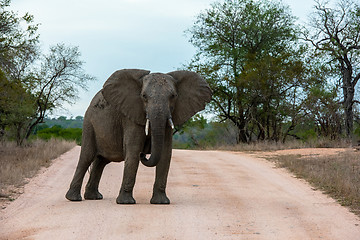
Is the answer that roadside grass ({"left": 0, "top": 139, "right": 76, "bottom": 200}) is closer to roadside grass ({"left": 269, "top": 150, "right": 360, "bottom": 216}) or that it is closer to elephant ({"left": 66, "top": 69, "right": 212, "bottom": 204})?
elephant ({"left": 66, "top": 69, "right": 212, "bottom": 204})

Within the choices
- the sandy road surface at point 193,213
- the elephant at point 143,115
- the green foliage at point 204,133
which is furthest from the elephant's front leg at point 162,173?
the green foliage at point 204,133

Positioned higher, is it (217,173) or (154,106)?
(154,106)

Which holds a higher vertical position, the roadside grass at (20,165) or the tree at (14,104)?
the tree at (14,104)

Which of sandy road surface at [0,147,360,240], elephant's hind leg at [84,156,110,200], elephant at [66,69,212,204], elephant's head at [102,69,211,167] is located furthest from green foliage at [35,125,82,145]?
elephant's head at [102,69,211,167]

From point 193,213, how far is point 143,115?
195cm

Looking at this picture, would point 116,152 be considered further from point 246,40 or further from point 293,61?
point 246,40

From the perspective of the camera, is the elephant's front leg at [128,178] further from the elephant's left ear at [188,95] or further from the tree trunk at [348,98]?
the tree trunk at [348,98]

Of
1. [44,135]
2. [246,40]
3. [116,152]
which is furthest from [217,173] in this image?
[44,135]

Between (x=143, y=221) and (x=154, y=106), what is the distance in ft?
6.25

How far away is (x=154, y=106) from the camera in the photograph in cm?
900

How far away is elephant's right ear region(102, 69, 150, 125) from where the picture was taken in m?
9.73

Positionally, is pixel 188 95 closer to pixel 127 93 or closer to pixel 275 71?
pixel 127 93

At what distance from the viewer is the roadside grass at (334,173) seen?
36.5ft

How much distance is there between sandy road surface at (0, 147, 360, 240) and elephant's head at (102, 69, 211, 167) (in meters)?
1.20
